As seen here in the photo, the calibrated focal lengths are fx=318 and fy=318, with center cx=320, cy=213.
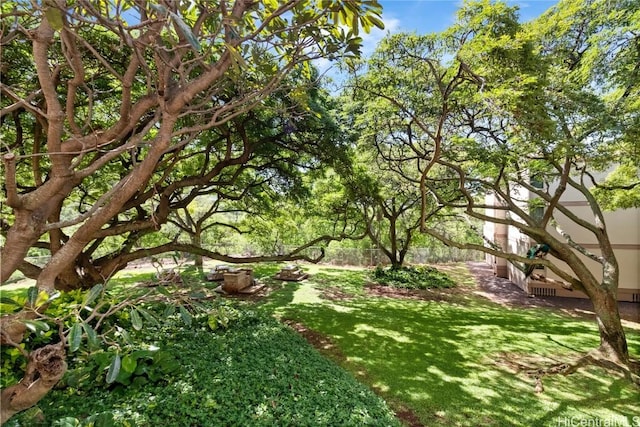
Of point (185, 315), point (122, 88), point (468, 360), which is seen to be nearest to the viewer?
point (185, 315)

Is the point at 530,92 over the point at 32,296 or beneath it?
over

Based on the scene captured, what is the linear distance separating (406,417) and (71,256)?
3.72m

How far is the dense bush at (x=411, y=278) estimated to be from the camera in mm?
11875

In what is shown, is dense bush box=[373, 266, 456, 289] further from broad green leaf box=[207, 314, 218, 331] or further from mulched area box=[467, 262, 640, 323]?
broad green leaf box=[207, 314, 218, 331]

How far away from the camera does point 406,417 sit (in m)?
3.69

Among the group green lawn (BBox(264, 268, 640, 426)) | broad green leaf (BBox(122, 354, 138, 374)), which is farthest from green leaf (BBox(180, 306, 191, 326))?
green lawn (BBox(264, 268, 640, 426))

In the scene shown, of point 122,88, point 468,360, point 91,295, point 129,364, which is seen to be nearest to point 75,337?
point 91,295

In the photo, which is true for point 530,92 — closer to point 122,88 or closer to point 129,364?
point 122,88

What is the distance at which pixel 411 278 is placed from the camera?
12.5 meters

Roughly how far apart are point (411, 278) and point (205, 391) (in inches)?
414

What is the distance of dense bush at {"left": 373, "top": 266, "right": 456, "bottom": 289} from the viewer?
11875mm

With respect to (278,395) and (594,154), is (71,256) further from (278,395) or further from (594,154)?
(594,154)

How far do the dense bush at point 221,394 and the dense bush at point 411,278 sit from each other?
8.15 metres

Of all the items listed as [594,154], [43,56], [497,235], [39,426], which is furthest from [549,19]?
[497,235]
